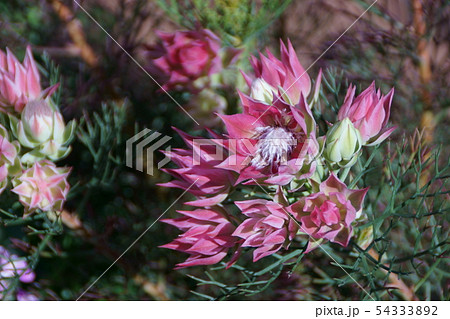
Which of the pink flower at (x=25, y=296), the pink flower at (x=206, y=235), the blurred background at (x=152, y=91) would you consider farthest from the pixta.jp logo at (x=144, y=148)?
the pink flower at (x=25, y=296)

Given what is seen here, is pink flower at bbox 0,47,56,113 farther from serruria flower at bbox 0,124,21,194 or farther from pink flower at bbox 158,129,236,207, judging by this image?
pink flower at bbox 158,129,236,207

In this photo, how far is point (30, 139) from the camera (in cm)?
57

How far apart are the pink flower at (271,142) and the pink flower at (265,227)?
3cm

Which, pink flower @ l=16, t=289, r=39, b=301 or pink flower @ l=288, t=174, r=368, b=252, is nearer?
pink flower @ l=288, t=174, r=368, b=252

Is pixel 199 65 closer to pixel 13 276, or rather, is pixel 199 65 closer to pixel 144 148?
pixel 144 148

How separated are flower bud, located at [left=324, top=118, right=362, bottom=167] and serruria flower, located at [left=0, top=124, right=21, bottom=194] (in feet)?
1.15

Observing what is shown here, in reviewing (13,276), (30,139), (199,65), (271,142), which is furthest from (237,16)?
(13,276)

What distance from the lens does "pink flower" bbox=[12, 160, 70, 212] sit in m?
0.57

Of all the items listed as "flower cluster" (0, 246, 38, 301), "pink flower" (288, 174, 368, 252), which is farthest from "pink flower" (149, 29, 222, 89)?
"flower cluster" (0, 246, 38, 301)

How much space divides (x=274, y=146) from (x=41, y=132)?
0.27 metres

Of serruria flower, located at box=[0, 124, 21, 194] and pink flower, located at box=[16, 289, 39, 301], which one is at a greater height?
serruria flower, located at box=[0, 124, 21, 194]

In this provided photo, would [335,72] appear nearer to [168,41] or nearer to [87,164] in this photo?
[168,41]

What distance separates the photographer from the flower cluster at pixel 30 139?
57cm

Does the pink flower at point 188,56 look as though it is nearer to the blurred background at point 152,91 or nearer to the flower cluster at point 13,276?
the blurred background at point 152,91
